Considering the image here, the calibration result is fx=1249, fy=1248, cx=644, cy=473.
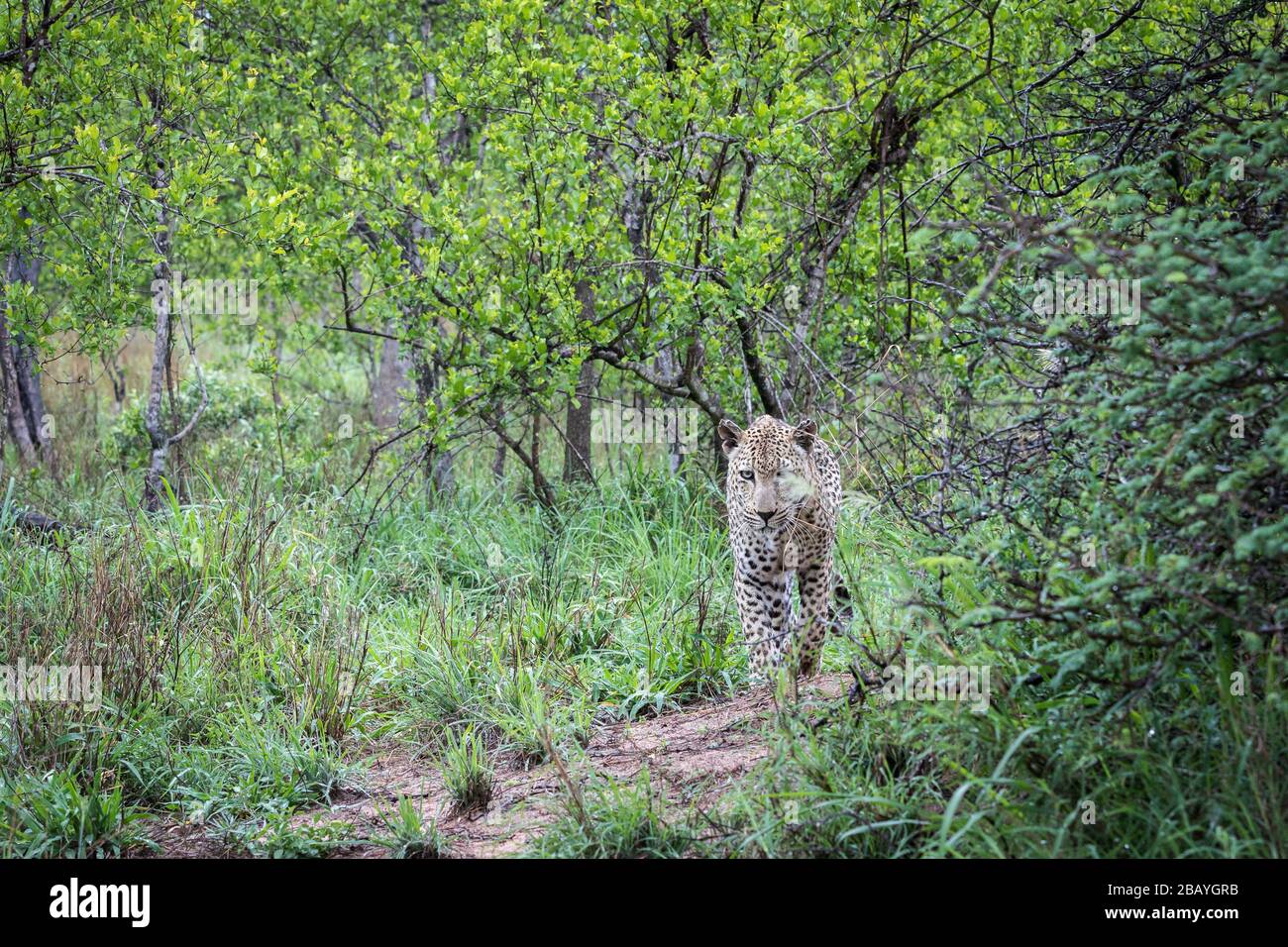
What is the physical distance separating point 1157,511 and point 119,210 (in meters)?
7.94

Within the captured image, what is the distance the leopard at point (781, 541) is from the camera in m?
6.48

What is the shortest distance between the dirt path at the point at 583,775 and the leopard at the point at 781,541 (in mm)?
331

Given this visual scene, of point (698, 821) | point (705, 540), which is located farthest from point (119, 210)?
point (698, 821)

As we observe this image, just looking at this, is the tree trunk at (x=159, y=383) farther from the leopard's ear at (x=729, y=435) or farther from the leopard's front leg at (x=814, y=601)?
the leopard's front leg at (x=814, y=601)

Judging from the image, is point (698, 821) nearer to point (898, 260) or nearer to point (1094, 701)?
point (1094, 701)

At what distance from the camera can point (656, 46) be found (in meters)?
9.20

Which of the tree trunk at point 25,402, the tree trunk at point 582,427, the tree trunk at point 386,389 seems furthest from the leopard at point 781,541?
the tree trunk at point 386,389

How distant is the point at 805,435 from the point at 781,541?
0.62 meters

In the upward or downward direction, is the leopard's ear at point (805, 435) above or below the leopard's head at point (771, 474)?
above

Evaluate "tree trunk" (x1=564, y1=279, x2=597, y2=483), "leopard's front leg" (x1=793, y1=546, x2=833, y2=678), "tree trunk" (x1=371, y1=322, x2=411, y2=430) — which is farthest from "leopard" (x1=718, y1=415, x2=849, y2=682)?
"tree trunk" (x1=371, y1=322, x2=411, y2=430)

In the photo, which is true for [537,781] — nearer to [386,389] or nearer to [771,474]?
[771,474]

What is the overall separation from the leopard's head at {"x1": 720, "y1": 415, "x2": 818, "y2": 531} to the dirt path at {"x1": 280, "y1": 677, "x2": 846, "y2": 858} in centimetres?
90

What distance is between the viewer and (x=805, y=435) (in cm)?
680

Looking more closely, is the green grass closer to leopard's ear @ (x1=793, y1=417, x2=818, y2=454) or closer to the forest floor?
the forest floor
